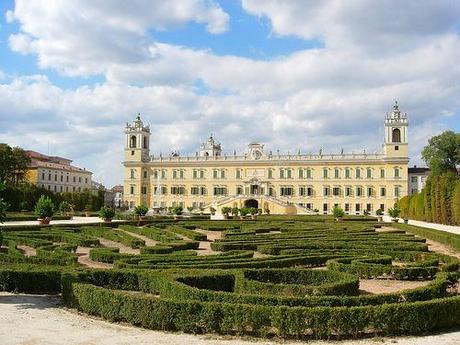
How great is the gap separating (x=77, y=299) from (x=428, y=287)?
21.9 feet

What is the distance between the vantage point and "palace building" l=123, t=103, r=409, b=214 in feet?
248

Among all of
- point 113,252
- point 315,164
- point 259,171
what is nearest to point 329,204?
point 315,164

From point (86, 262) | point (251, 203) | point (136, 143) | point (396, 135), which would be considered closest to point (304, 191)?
point (251, 203)

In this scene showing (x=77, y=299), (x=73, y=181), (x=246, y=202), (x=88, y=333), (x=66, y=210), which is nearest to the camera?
(x=88, y=333)

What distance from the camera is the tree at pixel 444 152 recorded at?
221 ft

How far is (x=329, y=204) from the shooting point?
78.4 metres

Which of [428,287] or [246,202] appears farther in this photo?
[246,202]

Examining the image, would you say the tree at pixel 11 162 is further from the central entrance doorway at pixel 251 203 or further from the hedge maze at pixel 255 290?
the hedge maze at pixel 255 290

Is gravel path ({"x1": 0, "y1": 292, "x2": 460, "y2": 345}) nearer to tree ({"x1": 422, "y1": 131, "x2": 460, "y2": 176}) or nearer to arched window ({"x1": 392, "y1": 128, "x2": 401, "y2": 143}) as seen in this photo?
tree ({"x1": 422, "y1": 131, "x2": 460, "y2": 176})

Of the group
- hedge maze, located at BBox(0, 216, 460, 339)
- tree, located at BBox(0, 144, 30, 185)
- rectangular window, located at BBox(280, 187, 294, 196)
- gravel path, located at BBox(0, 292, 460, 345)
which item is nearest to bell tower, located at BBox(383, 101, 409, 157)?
rectangular window, located at BBox(280, 187, 294, 196)

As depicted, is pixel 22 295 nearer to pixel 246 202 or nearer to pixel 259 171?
pixel 246 202

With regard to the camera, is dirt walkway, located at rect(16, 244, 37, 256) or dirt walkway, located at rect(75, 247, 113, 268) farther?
dirt walkway, located at rect(16, 244, 37, 256)

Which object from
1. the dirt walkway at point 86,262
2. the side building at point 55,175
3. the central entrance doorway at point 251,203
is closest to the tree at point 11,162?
the side building at point 55,175

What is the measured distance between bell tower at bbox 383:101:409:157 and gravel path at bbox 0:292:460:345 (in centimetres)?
7003
